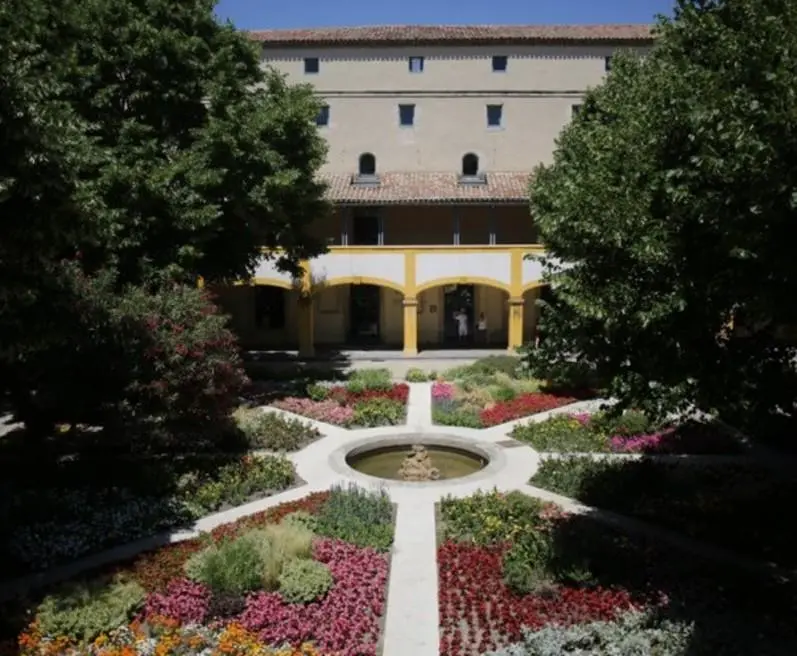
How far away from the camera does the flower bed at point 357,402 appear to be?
19.5 m

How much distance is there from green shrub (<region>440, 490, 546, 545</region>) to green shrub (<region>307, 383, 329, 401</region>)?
8.56 m

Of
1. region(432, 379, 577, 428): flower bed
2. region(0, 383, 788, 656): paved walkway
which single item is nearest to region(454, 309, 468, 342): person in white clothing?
region(432, 379, 577, 428): flower bed

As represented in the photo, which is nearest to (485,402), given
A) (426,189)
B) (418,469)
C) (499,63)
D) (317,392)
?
(317,392)

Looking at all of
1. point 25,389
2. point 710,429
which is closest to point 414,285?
point 710,429

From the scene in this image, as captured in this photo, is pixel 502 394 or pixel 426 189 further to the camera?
pixel 426 189

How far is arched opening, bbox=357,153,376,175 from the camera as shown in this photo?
33.1 meters

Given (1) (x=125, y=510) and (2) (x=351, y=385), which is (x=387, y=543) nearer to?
(1) (x=125, y=510)

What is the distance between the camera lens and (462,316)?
32062 mm

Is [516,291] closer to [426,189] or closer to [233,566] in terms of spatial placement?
[426,189]

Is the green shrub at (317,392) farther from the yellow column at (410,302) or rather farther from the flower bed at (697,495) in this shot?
the flower bed at (697,495)

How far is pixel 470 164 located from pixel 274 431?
19.6m

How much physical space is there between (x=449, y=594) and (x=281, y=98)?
15.3 metres

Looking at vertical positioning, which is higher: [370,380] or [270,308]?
[270,308]

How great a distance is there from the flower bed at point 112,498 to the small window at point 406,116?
2095 centimetres
